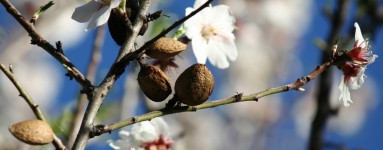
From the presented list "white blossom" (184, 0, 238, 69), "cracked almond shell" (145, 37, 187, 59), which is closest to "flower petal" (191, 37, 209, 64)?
"white blossom" (184, 0, 238, 69)

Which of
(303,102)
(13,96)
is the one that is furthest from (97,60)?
(303,102)

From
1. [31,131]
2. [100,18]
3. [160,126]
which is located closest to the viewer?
[31,131]

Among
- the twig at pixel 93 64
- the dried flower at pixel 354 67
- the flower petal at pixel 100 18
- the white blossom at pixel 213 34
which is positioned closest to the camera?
the flower petal at pixel 100 18

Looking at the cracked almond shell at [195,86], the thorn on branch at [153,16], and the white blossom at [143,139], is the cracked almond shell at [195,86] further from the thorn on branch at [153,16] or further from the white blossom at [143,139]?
the white blossom at [143,139]

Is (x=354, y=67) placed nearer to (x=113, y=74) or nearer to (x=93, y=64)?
(x=113, y=74)

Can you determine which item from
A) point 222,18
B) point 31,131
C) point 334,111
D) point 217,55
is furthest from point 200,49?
point 334,111

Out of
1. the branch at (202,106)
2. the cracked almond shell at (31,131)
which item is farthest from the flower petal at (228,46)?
the cracked almond shell at (31,131)
